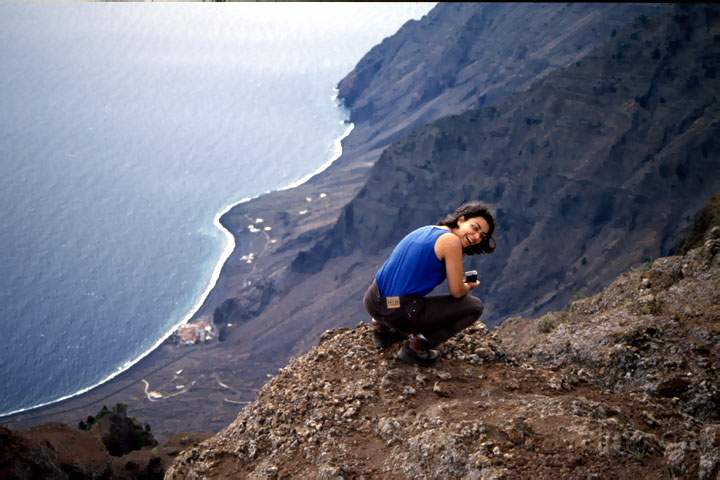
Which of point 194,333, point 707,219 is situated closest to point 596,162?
point 194,333

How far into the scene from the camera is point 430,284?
11406 millimetres

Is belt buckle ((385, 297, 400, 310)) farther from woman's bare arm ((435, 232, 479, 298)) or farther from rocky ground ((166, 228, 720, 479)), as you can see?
rocky ground ((166, 228, 720, 479))

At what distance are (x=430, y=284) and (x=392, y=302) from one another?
0.72 m

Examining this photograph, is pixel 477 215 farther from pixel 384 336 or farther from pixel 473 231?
pixel 384 336

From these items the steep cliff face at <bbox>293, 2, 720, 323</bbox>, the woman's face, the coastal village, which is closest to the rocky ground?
the woman's face

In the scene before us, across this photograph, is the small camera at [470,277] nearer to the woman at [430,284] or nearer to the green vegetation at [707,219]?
the woman at [430,284]

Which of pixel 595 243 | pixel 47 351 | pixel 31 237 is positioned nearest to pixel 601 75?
pixel 595 243

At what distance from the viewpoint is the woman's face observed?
1118 centimetres

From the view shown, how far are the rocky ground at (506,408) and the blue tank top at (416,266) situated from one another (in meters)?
1.55

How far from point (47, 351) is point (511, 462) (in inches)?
4438

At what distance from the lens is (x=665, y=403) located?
1101 cm

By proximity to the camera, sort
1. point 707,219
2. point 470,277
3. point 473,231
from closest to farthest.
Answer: point 473,231
point 470,277
point 707,219

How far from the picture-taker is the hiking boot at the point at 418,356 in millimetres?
12102

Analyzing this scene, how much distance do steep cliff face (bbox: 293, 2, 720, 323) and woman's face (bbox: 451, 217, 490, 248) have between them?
7670cm
